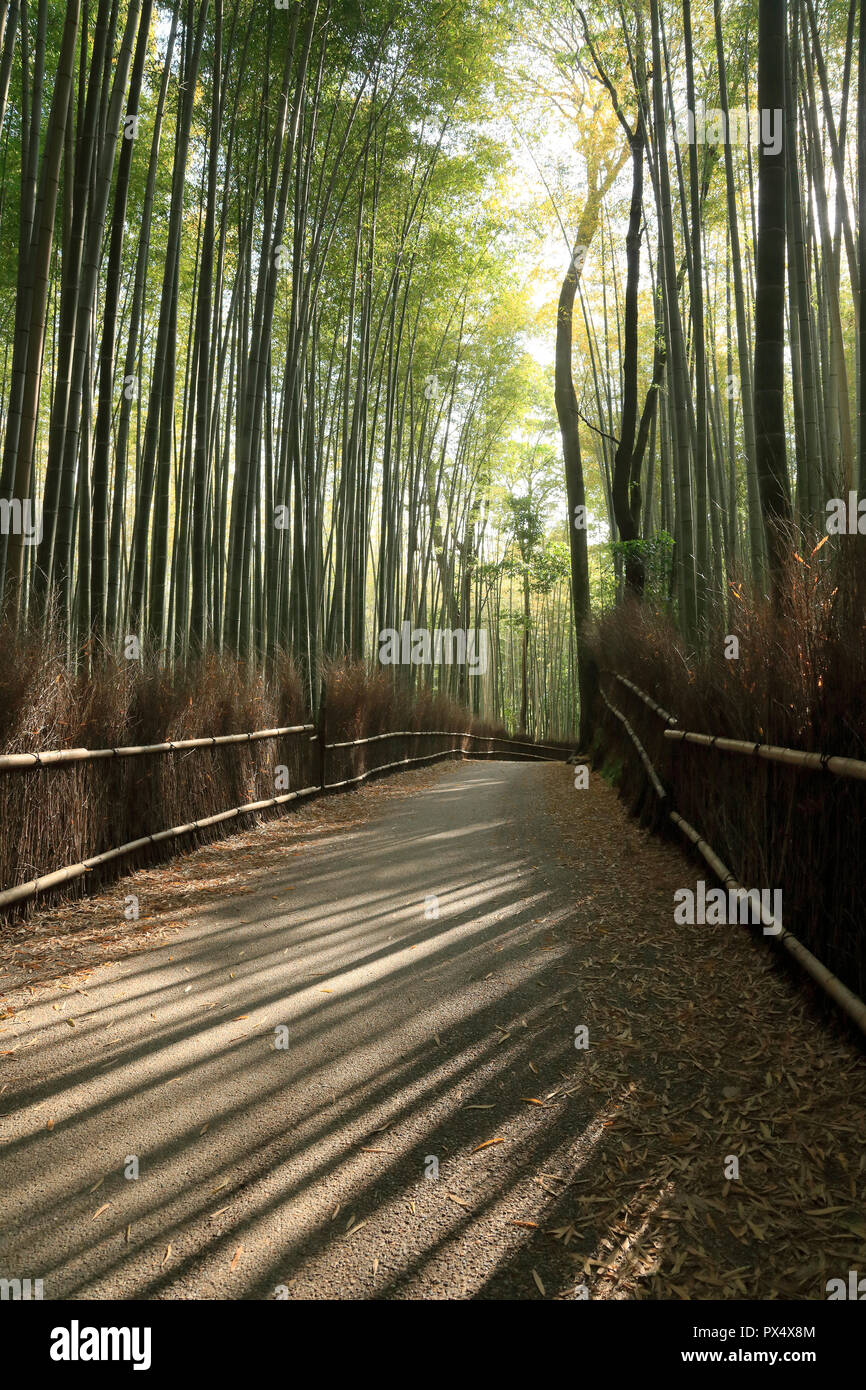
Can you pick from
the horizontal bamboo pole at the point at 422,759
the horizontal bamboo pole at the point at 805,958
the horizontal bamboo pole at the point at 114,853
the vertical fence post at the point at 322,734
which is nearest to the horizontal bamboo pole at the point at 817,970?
the horizontal bamboo pole at the point at 805,958

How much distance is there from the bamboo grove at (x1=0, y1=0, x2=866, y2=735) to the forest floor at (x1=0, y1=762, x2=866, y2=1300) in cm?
138

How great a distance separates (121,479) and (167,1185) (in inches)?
226

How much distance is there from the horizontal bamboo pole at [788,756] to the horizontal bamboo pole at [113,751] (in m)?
2.36

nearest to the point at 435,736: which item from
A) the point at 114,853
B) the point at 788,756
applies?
the point at 114,853

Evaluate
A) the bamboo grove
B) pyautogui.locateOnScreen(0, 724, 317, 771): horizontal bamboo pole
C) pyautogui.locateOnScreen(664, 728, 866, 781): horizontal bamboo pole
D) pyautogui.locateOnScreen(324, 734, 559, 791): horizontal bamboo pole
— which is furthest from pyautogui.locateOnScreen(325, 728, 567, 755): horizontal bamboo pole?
pyautogui.locateOnScreen(664, 728, 866, 781): horizontal bamboo pole

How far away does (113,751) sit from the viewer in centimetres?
331

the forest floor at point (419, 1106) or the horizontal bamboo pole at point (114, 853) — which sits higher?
the horizontal bamboo pole at point (114, 853)

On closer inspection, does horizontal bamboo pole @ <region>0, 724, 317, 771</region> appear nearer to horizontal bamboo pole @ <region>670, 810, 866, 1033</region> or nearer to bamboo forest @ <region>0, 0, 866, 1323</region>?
bamboo forest @ <region>0, 0, 866, 1323</region>

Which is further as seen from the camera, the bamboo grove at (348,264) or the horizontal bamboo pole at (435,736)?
the horizontal bamboo pole at (435,736)

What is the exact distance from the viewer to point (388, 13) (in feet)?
19.7

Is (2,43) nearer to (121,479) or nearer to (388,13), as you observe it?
(121,479)

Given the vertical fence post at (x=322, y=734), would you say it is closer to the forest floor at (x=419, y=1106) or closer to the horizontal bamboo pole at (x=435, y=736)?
the horizontal bamboo pole at (x=435, y=736)

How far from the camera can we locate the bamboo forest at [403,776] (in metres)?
1.45

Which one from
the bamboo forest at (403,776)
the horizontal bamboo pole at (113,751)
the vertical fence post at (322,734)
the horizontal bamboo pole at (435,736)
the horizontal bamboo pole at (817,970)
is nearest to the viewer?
the bamboo forest at (403,776)
